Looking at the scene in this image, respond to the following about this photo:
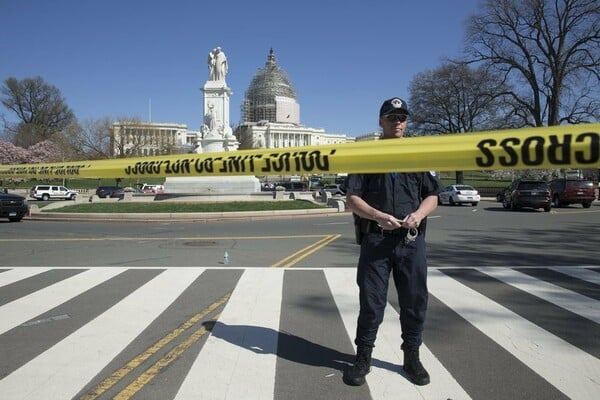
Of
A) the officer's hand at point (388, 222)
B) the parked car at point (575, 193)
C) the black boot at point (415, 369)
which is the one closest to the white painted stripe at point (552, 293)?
the black boot at point (415, 369)

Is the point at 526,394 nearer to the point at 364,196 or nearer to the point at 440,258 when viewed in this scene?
the point at 364,196

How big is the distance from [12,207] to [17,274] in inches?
526

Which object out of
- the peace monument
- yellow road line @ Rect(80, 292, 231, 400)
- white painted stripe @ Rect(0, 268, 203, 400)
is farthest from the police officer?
the peace monument

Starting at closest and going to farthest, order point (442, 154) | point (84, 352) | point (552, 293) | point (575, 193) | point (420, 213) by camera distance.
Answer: point (442, 154) → point (420, 213) → point (84, 352) → point (552, 293) → point (575, 193)

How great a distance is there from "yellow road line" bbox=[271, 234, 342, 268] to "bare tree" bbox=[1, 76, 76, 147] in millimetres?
77218

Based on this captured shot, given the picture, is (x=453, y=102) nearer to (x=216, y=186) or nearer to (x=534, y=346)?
(x=216, y=186)

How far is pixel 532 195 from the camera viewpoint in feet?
77.8

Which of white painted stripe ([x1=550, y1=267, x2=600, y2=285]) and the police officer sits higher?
the police officer

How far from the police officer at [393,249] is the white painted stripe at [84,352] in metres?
2.17

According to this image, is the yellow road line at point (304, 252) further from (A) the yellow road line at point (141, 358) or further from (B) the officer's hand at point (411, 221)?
(B) the officer's hand at point (411, 221)

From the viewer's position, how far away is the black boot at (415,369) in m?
3.54

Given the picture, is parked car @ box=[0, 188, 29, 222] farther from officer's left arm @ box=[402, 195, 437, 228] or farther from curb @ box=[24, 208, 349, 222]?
officer's left arm @ box=[402, 195, 437, 228]

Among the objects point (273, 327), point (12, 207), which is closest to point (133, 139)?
point (12, 207)

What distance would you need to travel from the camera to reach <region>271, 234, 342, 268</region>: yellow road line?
8.73 m
